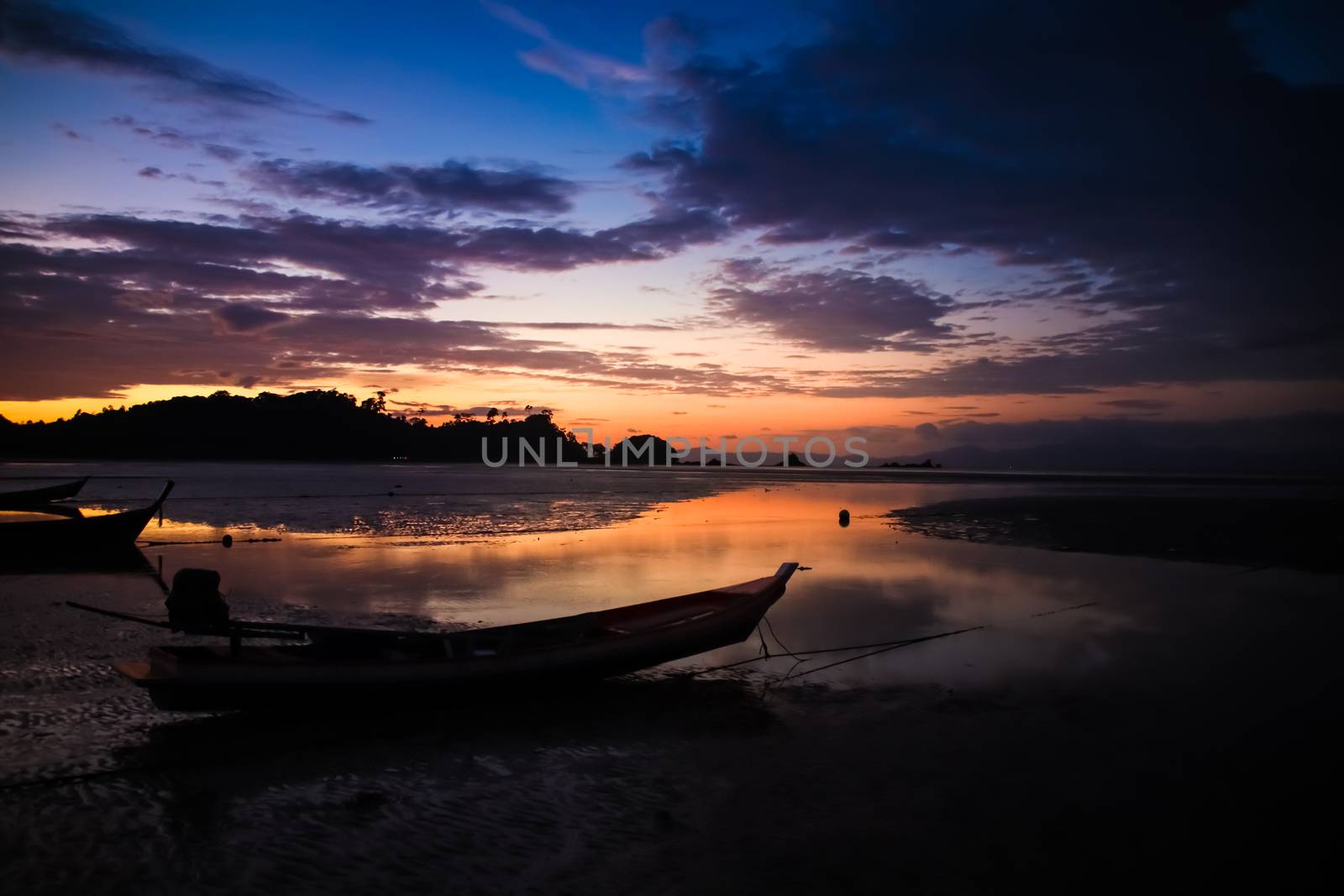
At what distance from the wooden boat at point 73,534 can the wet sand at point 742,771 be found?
6995mm

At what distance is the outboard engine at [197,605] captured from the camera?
27.2 ft

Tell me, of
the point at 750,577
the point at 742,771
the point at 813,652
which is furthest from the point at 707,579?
the point at 742,771

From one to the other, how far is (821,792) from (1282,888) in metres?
3.12

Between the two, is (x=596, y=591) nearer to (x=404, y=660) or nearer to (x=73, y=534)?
(x=404, y=660)

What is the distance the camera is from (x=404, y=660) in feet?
25.8

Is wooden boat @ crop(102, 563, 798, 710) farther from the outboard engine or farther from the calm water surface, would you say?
the calm water surface

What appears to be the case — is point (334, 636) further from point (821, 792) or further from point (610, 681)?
point (821, 792)

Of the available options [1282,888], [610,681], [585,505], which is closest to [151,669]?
[610,681]

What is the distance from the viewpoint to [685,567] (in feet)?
62.4

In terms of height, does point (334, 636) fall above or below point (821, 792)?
above

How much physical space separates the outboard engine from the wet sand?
935 mm

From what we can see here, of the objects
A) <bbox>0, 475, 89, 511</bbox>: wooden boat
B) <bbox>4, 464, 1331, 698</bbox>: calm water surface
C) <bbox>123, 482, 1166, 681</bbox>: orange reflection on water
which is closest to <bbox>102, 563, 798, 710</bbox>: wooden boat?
<bbox>4, 464, 1331, 698</bbox>: calm water surface

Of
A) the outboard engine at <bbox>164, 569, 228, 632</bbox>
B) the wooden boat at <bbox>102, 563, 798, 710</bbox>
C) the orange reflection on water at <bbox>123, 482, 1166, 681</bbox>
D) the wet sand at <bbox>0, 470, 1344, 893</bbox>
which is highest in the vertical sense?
the outboard engine at <bbox>164, 569, 228, 632</bbox>

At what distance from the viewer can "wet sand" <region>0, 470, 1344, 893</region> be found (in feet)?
17.5
